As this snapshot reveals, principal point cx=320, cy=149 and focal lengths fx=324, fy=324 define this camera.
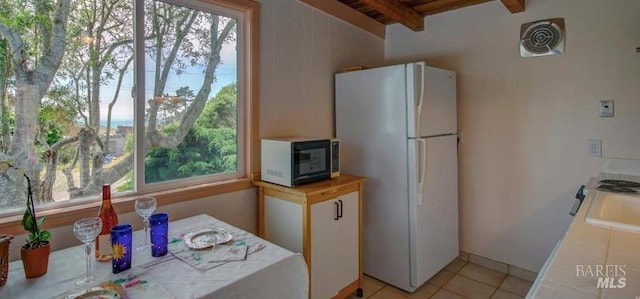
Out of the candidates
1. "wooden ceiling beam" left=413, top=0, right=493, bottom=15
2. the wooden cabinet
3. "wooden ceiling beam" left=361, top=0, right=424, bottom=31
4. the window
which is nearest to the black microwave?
the wooden cabinet

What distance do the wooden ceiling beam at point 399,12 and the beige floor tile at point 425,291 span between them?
2.21 m

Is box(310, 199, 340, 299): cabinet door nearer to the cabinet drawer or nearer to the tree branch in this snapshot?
the cabinet drawer

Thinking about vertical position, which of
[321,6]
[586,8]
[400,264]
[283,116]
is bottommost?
[400,264]

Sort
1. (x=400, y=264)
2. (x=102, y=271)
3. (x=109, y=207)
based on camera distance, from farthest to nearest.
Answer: (x=400, y=264), (x=109, y=207), (x=102, y=271)

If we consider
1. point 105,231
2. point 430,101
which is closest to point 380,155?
point 430,101

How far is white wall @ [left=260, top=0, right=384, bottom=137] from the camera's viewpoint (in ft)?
7.52

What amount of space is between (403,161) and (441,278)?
3.57 ft

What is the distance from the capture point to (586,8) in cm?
234

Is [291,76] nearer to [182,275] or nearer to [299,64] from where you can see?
[299,64]

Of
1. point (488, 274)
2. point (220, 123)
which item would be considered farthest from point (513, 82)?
point (220, 123)

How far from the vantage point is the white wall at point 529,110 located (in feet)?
7.42

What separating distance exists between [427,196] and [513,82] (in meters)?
1.20

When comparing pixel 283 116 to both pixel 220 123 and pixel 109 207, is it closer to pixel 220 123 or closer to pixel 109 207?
pixel 220 123

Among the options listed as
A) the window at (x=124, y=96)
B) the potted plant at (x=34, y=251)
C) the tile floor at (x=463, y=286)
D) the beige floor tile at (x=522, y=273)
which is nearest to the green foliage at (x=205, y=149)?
the window at (x=124, y=96)
